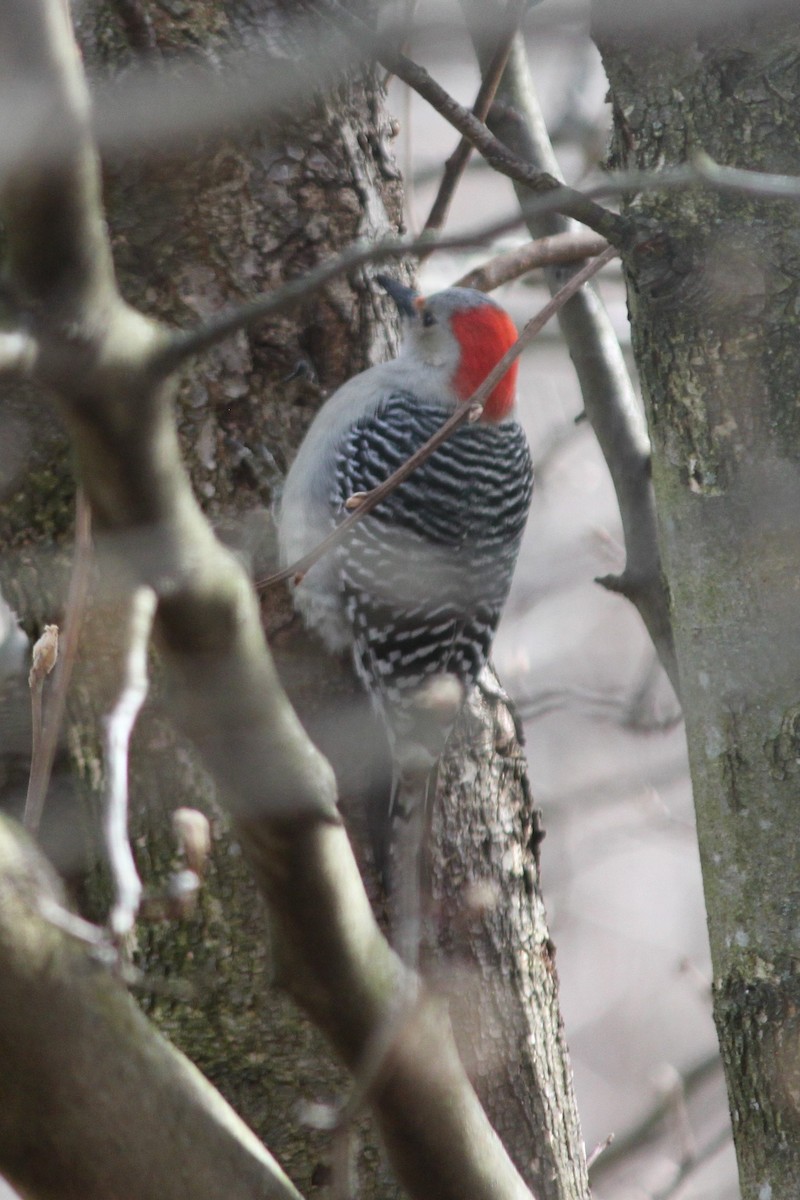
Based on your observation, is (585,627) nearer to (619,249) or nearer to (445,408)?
(445,408)

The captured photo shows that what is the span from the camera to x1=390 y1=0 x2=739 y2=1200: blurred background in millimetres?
5102

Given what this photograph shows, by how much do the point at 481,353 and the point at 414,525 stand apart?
793mm

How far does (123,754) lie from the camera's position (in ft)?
4.32

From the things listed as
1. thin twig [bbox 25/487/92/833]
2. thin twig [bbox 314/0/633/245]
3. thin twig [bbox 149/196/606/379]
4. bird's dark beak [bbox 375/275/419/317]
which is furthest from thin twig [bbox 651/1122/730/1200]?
thin twig [bbox 149/196/606/379]

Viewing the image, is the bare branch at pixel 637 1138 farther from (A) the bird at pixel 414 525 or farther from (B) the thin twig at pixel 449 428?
(B) the thin twig at pixel 449 428

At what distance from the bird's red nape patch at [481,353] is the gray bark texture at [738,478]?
6.39 ft

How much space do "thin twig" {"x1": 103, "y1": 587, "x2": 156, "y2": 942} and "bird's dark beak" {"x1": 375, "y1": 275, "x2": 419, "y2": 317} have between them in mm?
2289

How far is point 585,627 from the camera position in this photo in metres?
6.82

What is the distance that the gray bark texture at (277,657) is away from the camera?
2.75 m

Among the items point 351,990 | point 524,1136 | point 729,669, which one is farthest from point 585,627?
point 351,990

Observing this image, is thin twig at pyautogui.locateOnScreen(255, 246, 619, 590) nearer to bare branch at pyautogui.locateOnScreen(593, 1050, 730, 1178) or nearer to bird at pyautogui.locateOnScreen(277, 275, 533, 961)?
bird at pyautogui.locateOnScreen(277, 275, 533, 961)

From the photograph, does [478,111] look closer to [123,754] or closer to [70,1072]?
[123,754]

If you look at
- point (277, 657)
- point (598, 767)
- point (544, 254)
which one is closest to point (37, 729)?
point (277, 657)

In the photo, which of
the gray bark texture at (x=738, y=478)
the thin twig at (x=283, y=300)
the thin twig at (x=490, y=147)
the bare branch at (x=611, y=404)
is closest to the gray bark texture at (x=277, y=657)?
the bare branch at (x=611, y=404)
